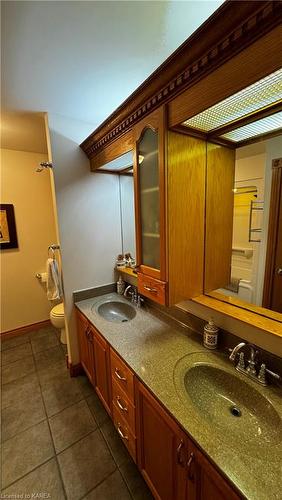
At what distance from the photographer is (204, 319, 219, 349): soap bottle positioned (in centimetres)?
114

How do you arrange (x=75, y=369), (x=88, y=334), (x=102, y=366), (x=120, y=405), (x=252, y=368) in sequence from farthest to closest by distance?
(x=75, y=369) < (x=88, y=334) < (x=102, y=366) < (x=120, y=405) < (x=252, y=368)

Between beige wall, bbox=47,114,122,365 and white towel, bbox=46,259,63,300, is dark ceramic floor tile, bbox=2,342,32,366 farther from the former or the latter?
white towel, bbox=46,259,63,300

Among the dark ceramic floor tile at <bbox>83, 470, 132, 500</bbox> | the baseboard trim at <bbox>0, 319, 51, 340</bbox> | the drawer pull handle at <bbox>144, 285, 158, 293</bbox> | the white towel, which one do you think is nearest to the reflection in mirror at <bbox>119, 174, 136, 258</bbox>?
the white towel

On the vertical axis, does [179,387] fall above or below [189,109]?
below

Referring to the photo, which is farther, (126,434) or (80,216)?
(80,216)

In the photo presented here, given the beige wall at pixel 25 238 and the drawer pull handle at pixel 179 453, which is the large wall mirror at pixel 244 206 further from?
the beige wall at pixel 25 238

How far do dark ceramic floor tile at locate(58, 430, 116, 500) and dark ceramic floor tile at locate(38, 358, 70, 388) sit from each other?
0.72m

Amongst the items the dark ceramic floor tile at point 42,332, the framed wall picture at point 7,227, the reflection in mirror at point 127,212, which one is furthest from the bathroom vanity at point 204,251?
the framed wall picture at point 7,227

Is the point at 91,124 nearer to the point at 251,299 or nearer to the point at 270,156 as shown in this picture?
the point at 270,156

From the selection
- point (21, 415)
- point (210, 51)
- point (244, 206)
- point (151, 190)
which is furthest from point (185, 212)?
point (21, 415)

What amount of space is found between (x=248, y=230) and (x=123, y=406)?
131 cm

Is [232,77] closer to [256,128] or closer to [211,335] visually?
[256,128]

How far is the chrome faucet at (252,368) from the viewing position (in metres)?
0.91

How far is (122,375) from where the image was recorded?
1.20 m
